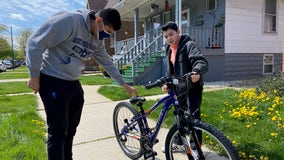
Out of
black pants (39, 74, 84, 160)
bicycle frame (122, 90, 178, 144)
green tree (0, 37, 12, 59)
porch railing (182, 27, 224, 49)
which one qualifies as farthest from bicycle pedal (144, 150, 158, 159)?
green tree (0, 37, 12, 59)

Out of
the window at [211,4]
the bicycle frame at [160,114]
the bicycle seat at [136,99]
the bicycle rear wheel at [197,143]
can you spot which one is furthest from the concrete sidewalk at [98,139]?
the window at [211,4]

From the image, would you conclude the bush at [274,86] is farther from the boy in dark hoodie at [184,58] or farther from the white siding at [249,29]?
the white siding at [249,29]

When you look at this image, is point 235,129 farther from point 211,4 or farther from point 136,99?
point 211,4

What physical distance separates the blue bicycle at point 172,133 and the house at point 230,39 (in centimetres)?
683

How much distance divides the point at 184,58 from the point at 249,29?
944cm

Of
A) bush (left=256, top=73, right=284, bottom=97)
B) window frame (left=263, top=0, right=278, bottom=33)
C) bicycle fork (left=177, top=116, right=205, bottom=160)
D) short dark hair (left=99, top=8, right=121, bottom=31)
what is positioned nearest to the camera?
short dark hair (left=99, top=8, right=121, bottom=31)

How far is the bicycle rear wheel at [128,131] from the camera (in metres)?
3.24

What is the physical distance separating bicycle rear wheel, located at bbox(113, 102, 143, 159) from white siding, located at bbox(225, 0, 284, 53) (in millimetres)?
8122

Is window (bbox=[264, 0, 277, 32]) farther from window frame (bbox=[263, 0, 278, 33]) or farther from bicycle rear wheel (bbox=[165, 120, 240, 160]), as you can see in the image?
bicycle rear wheel (bbox=[165, 120, 240, 160])

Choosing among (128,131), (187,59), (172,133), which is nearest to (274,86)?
(187,59)

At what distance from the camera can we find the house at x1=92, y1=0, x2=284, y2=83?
34.8 feet

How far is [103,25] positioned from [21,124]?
312 cm

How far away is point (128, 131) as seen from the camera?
11.3 feet

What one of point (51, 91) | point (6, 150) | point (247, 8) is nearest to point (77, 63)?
point (51, 91)
